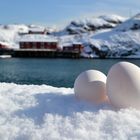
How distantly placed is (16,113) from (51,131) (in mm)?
1356

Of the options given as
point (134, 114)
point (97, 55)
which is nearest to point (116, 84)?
point (134, 114)

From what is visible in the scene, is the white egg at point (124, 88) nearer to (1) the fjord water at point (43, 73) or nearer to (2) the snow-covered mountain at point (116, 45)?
(1) the fjord water at point (43, 73)

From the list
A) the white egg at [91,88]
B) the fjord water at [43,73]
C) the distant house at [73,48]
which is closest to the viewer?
the white egg at [91,88]

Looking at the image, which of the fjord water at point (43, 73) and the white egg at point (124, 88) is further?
the fjord water at point (43, 73)

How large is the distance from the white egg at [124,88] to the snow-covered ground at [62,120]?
0.73ft

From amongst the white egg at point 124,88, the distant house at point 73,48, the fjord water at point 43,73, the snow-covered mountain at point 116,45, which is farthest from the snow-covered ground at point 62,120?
the snow-covered mountain at point 116,45

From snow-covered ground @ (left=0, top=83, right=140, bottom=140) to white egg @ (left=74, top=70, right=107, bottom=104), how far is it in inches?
10.8

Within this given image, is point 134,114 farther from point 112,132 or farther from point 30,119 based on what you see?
point 30,119

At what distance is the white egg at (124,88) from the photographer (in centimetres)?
1031

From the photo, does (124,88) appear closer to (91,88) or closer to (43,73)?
(91,88)

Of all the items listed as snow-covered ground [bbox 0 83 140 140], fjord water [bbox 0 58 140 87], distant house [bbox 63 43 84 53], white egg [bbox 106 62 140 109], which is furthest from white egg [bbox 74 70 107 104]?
distant house [bbox 63 43 84 53]

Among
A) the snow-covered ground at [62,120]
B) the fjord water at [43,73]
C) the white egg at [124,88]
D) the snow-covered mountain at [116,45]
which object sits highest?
the white egg at [124,88]

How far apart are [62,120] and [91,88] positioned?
155cm

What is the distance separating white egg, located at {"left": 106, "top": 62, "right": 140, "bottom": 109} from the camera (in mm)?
10312
